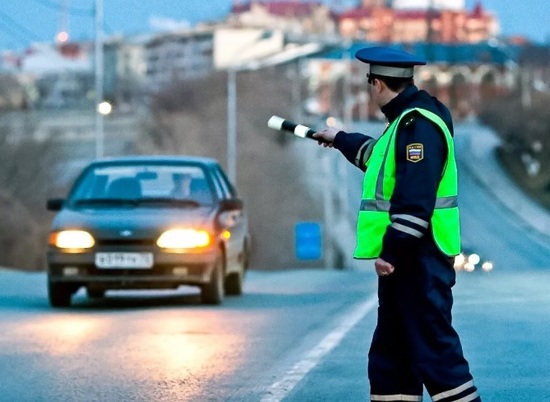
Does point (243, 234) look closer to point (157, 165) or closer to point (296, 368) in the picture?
point (157, 165)

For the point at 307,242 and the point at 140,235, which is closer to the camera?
the point at 140,235

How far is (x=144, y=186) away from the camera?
18.1 m

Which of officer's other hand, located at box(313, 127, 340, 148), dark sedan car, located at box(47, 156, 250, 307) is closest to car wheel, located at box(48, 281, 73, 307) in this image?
dark sedan car, located at box(47, 156, 250, 307)

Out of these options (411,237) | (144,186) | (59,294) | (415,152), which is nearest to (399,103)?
(415,152)

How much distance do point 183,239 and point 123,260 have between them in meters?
0.62

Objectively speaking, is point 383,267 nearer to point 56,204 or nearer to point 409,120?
point 409,120

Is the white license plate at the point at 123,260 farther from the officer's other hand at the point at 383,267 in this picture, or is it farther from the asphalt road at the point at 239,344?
the officer's other hand at the point at 383,267

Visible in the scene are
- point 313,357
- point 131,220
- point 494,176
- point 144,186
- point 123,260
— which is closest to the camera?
point 313,357

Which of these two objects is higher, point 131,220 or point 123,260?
point 131,220

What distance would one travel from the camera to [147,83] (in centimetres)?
18512

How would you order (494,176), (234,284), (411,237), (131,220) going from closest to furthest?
(411,237)
(131,220)
(234,284)
(494,176)

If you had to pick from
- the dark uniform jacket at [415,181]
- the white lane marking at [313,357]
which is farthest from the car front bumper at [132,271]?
the dark uniform jacket at [415,181]

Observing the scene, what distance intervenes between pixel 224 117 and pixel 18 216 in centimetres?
3793

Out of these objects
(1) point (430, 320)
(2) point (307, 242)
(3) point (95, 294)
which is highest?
(1) point (430, 320)
